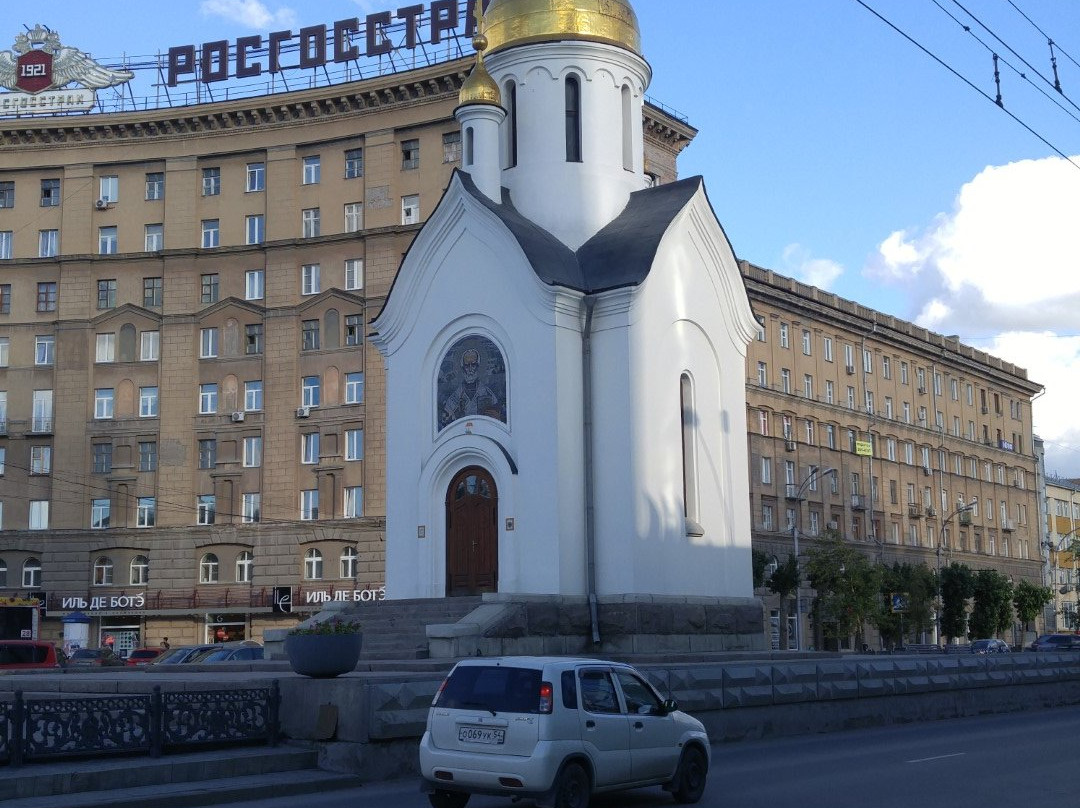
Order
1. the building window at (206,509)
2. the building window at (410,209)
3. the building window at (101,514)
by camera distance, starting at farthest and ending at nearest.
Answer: the building window at (101,514) → the building window at (206,509) → the building window at (410,209)

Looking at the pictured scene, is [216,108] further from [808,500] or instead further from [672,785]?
[672,785]

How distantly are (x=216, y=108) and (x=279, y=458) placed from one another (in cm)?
1632

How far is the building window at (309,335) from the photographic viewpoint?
58.5 m

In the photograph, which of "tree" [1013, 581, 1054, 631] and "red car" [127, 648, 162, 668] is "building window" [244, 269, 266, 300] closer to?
"red car" [127, 648, 162, 668]

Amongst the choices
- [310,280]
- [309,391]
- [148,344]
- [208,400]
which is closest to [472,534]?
[309,391]

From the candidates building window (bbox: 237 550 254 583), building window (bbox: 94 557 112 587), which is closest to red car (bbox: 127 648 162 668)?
building window (bbox: 237 550 254 583)

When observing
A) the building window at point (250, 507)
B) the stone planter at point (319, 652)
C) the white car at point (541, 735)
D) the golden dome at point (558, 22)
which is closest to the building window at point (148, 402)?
the building window at point (250, 507)

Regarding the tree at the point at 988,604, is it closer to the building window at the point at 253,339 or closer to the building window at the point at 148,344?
the building window at the point at 253,339

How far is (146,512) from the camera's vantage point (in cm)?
5891

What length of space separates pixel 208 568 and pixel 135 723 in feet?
146

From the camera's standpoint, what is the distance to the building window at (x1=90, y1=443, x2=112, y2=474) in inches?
2356

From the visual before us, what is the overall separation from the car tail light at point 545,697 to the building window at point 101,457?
5153 centimetres

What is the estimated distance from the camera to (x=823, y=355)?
7025 centimetres

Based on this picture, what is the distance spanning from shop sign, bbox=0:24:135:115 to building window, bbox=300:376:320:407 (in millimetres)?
17608
